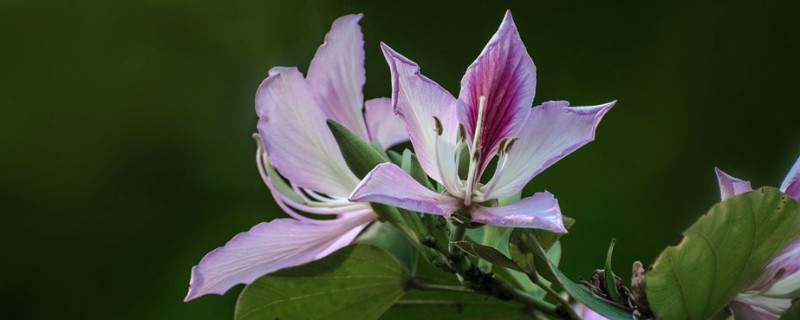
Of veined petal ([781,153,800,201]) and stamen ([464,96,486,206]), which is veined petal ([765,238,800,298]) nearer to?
veined petal ([781,153,800,201])

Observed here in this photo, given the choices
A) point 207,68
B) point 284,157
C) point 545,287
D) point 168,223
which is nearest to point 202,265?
point 284,157

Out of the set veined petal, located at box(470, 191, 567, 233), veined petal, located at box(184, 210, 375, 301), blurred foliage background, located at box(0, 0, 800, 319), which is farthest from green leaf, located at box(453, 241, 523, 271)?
blurred foliage background, located at box(0, 0, 800, 319)

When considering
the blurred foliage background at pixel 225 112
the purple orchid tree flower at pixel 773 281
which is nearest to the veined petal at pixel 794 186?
the purple orchid tree flower at pixel 773 281

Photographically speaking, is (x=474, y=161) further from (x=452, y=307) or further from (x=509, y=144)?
(x=452, y=307)

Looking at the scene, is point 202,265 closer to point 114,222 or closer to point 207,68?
point 114,222

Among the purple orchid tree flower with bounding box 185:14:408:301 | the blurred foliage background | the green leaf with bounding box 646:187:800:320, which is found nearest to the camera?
the green leaf with bounding box 646:187:800:320

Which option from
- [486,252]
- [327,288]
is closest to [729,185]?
[486,252]
